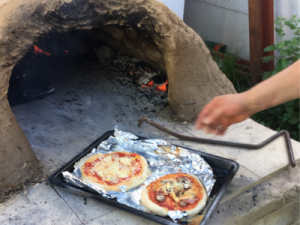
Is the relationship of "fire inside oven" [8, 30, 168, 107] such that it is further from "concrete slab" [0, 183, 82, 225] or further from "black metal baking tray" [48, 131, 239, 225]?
"concrete slab" [0, 183, 82, 225]

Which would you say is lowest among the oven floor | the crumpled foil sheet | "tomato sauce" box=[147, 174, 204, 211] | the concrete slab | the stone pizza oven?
the oven floor

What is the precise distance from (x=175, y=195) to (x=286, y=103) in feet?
8.28

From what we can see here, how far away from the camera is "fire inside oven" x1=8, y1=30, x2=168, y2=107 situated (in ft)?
11.9

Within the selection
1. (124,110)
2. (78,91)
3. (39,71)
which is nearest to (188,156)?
(124,110)

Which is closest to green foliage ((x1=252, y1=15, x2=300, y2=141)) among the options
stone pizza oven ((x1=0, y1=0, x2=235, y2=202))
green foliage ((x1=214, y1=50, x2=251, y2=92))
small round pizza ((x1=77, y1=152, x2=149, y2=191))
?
green foliage ((x1=214, y1=50, x2=251, y2=92))

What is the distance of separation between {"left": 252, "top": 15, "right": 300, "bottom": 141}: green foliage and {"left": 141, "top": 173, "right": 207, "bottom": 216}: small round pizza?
2.27 meters

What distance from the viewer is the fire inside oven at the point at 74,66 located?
364 centimetres

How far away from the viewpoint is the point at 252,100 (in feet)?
4.12

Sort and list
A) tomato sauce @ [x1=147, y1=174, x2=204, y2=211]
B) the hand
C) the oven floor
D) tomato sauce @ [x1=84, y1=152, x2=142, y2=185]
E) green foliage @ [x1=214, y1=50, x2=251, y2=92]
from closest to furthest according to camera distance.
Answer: the hand, tomato sauce @ [x1=147, y1=174, x2=204, y2=211], tomato sauce @ [x1=84, y1=152, x2=142, y2=185], the oven floor, green foliage @ [x1=214, y1=50, x2=251, y2=92]

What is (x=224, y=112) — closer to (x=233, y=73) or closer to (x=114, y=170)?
(x=114, y=170)

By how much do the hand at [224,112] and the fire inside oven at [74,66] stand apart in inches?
83.7

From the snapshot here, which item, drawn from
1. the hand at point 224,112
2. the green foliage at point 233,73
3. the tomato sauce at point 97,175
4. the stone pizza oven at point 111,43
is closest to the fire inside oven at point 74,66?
the stone pizza oven at point 111,43

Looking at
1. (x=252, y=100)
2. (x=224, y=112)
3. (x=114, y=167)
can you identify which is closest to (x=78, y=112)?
(x=114, y=167)

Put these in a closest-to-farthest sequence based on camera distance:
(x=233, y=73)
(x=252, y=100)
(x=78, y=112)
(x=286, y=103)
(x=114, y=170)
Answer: (x=252, y=100) < (x=114, y=170) < (x=78, y=112) < (x=286, y=103) < (x=233, y=73)
